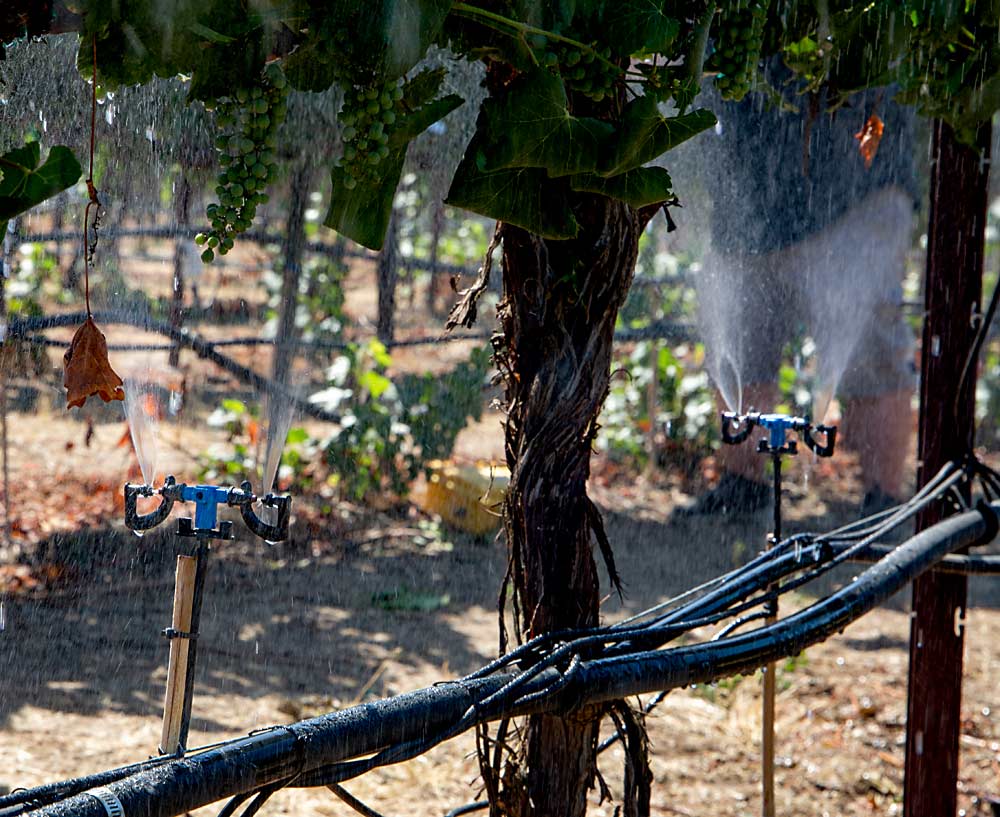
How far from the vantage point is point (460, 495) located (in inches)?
212

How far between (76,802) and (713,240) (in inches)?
126

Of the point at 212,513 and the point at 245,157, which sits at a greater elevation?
the point at 245,157

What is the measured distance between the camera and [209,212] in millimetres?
1265

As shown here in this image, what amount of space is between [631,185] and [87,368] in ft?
2.27

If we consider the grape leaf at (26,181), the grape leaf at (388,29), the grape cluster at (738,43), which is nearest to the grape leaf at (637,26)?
the grape cluster at (738,43)

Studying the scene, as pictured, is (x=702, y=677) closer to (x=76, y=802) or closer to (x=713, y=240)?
(x=76, y=802)

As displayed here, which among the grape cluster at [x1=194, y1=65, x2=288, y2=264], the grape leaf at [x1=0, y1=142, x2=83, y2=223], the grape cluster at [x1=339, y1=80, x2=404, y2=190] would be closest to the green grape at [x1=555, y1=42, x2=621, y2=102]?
the grape cluster at [x1=339, y1=80, x2=404, y2=190]

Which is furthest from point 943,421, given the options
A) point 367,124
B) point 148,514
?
point 148,514

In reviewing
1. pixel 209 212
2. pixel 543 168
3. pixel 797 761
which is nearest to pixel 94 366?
pixel 209 212

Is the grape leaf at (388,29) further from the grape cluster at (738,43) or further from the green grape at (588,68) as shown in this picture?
the grape cluster at (738,43)

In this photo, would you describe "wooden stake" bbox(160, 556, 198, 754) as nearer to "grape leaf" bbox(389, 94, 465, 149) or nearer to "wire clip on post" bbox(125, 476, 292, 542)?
"wire clip on post" bbox(125, 476, 292, 542)

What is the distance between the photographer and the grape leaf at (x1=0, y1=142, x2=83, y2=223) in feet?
3.84

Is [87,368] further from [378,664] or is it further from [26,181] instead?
[378,664]

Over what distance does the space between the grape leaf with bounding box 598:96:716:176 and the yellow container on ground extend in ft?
12.5
